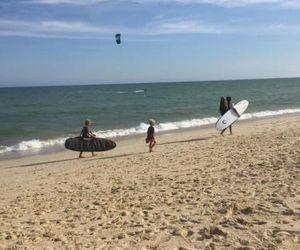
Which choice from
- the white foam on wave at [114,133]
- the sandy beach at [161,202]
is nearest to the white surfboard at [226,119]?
the sandy beach at [161,202]

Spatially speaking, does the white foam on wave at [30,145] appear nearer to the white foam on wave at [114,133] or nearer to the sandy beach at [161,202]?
the white foam on wave at [114,133]

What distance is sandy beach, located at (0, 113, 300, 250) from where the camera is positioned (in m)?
5.82

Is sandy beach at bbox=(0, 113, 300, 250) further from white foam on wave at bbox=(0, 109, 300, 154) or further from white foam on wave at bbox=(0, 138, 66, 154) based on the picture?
white foam on wave at bbox=(0, 109, 300, 154)

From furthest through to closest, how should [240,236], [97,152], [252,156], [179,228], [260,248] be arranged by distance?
[97,152]
[252,156]
[179,228]
[240,236]
[260,248]

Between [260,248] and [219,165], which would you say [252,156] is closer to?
[219,165]

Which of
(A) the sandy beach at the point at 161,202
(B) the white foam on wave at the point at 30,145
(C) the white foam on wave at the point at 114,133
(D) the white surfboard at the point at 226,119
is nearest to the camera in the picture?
(A) the sandy beach at the point at 161,202

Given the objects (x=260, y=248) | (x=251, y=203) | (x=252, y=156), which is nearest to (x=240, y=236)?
(x=260, y=248)

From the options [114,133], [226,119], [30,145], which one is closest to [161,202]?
[226,119]

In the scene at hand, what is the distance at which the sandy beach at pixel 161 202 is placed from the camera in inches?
229

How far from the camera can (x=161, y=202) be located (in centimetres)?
754

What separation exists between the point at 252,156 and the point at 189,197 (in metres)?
4.22

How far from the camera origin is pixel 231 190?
7.98m

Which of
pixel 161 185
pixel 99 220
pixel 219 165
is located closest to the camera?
pixel 99 220

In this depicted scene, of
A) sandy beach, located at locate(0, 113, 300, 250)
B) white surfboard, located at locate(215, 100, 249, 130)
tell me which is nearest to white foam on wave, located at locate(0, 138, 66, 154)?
sandy beach, located at locate(0, 113, 300, 250)
